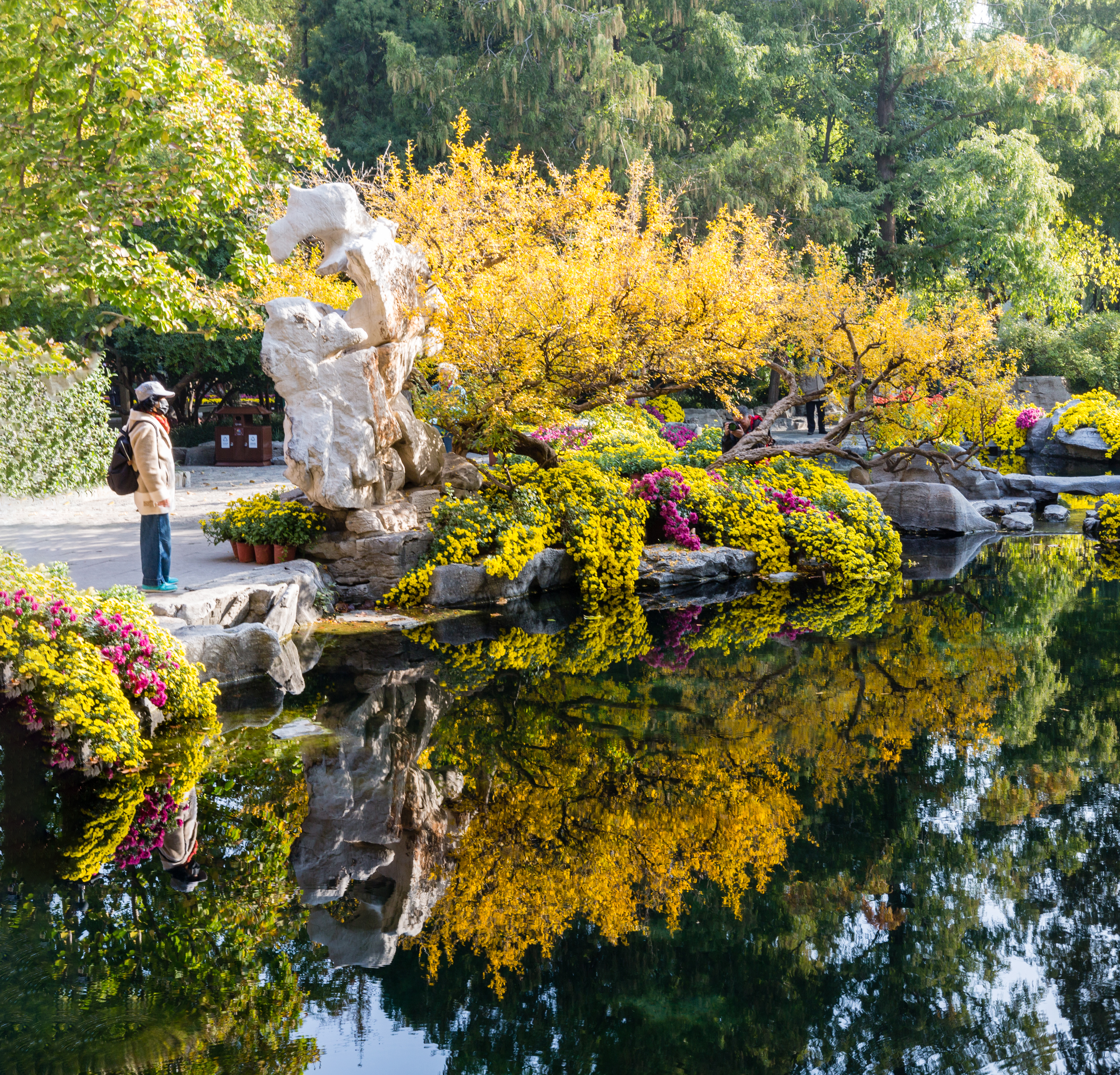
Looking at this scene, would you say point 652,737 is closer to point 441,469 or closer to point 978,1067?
point 978,1067

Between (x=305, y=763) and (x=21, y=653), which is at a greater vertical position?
(x=21, y=653)

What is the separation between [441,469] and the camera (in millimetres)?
10516

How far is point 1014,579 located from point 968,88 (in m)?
17.1

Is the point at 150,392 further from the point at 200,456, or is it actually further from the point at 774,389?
the point at 774,389

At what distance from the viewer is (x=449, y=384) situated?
10703mm

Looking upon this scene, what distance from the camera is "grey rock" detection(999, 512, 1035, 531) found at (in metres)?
15.5

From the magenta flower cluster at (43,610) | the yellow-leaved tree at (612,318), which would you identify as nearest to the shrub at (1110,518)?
the yellow-leaved tree at (612,318)

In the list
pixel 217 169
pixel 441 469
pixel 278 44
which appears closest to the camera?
pixel 217 169

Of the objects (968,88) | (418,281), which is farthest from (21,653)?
(968,88)

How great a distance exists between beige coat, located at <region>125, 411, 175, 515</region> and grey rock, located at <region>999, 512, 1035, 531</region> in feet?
40.6

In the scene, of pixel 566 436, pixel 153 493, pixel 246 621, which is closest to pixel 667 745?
pixel 246 621

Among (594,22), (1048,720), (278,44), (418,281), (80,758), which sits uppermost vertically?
(594,22)

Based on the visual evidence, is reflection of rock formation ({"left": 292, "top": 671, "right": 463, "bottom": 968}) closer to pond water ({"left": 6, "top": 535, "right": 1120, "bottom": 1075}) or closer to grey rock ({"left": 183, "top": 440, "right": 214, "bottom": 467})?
pond water ({"left": 6, "top": 535, "right": 1120, "bottom": 1075})

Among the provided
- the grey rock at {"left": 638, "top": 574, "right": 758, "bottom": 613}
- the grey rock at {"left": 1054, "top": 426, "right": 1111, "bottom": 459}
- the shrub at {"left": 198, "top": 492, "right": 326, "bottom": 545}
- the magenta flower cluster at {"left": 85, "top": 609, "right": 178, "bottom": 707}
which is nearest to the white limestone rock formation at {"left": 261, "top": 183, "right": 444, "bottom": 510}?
the shrub at {"left": 198, "top": 492, "right": 326, "bottom": 545}
